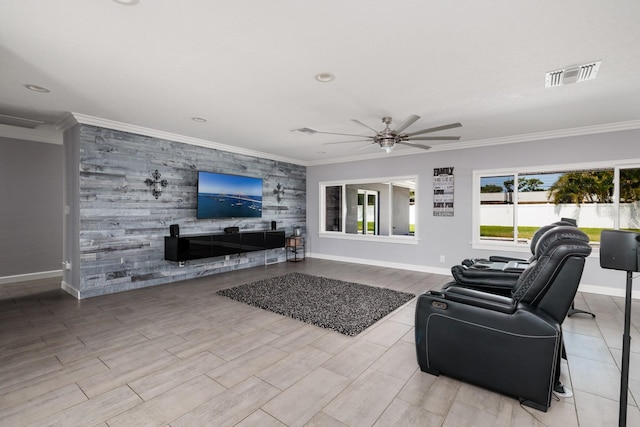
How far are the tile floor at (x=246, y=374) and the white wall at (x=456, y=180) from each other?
2264mm

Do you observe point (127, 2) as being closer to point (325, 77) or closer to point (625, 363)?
A: point (325, 77)

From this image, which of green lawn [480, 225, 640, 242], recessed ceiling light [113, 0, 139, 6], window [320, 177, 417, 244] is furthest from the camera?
window [320, 177, 417, 244]

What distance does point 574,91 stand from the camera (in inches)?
128

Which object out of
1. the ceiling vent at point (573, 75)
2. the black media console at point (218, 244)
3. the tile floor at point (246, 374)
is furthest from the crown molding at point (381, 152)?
the tile floor at point (246, 374)

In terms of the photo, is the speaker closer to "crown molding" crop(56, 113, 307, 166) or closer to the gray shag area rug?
the gray shag area rug

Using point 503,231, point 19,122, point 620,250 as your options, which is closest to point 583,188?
point 503,231

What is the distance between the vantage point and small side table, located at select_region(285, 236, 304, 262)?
7398 millimetres

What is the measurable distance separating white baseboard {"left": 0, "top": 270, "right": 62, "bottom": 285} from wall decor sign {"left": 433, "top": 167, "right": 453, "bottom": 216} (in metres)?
7.46

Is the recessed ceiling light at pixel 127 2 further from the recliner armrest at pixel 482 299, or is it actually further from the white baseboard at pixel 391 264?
the white baseboard at pixel 391 264

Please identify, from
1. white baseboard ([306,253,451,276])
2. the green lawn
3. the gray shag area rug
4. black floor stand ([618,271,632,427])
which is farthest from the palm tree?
black floor stand ([618,271,632,427])

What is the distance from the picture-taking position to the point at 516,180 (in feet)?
17.5

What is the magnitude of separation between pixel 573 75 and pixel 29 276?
27.7 feet

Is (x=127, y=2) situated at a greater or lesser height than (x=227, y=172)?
greater

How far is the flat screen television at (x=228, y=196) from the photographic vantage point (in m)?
5.68
